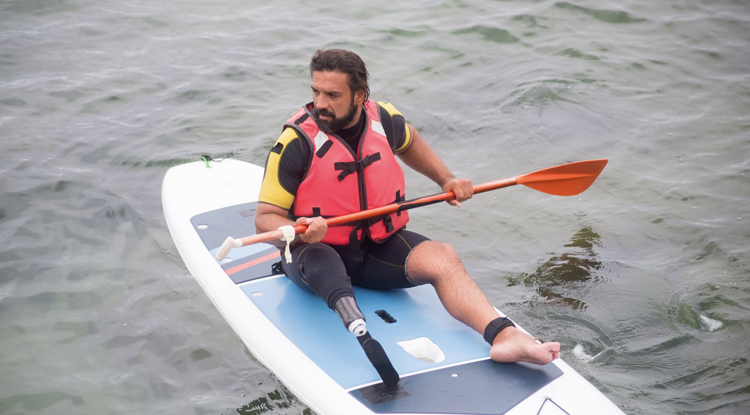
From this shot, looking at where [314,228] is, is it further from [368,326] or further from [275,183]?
[368,326]

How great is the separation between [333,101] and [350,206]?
0.45 m

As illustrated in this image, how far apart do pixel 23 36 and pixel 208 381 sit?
17.0 ft

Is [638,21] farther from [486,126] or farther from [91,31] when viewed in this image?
[91,31]

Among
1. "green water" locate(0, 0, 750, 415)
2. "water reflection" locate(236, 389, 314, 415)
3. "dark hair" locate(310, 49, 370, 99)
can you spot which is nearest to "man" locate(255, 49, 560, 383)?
"dark hair" locate(310, 49, 370, 99)

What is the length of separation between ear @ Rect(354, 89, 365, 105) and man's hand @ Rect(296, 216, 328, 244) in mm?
548

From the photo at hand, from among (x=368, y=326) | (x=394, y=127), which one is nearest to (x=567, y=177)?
(x=394, y=127)

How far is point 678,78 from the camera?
6.16m

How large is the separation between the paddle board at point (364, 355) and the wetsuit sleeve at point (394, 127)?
698mm

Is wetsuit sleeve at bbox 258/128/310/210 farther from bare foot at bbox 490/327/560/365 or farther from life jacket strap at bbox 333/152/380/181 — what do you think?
bare foot at bbox 490/327/560/365

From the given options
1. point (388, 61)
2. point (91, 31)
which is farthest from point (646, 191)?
point (91, 31)

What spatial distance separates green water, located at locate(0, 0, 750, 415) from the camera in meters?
3.24

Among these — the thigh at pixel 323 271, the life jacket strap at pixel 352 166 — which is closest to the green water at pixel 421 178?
the thigh at pixel 323 271

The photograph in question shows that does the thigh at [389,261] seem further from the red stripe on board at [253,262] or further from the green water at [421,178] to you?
the green water at [421,178]

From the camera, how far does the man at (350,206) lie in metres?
2.72
